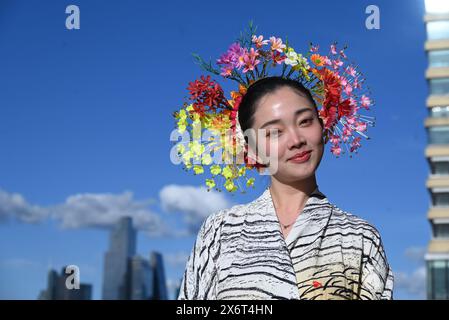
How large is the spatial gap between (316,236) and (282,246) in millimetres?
120

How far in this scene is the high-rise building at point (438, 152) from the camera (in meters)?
21.0

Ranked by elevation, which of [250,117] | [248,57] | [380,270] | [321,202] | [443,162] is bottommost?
[380,270]

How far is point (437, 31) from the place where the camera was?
21.5m

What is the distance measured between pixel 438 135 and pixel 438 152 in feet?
1.56

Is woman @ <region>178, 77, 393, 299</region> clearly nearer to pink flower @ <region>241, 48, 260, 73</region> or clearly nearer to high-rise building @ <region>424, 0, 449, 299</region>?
pink flower @ <region>241, 48, 260, 73</region>

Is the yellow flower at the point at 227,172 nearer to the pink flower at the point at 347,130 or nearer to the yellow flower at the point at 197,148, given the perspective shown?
the yellow flower at the point at 197,148

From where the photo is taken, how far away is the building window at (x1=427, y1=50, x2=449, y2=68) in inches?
863

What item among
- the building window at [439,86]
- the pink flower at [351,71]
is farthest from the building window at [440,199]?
the pink flower at [351,71]

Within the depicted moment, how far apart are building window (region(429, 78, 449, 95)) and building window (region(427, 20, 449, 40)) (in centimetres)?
121

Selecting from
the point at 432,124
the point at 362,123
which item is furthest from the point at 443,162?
the point at 362,123

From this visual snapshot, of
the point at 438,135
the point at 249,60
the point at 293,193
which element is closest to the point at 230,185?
the point at 293,193
